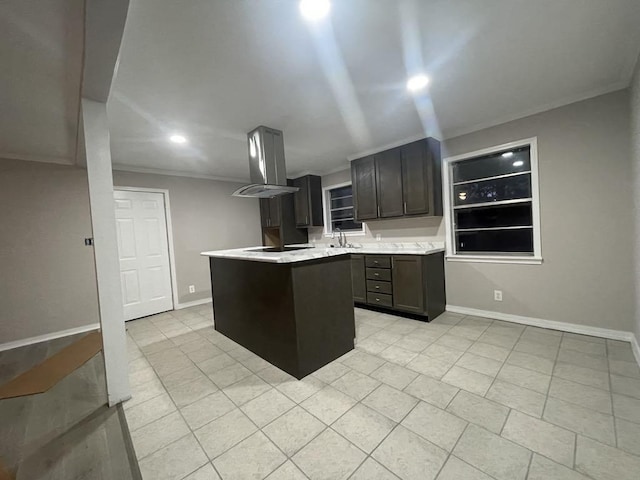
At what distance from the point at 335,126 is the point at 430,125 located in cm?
118

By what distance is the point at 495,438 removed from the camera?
1.44 meters

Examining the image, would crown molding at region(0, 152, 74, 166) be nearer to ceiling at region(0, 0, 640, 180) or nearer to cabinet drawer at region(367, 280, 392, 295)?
ceiling at region(0, 0, 640, 180)

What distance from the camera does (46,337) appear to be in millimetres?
3328

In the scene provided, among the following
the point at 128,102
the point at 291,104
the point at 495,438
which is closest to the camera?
the point at 495,438

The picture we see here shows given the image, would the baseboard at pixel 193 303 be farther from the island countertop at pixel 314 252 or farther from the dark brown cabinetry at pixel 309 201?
the dark brown cabinetry at pixel 309 201

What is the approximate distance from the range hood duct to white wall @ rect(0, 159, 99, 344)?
2.50 metres

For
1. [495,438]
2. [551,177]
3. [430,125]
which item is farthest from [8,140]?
[551,177]

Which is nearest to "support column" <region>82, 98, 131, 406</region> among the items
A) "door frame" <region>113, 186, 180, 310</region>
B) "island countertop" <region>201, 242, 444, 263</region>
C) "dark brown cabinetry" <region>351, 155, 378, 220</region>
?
"island countertop" <region>201, 242, 444, 263</region>

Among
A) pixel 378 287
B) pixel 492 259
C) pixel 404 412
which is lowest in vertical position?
pixel 404 412

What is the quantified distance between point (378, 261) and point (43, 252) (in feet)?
14.5

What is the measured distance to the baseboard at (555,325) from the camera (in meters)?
2.49

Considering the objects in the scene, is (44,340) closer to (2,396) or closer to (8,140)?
(2,396)

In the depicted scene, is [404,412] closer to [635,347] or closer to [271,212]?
[635,347]

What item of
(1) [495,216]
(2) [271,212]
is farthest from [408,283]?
(2) [271,212]
